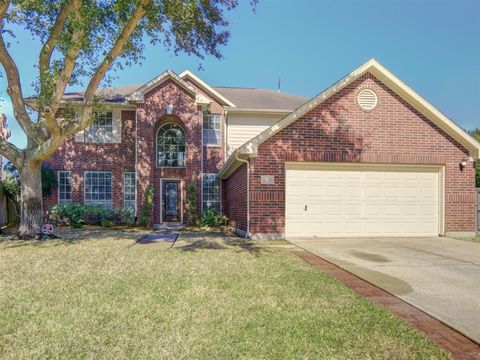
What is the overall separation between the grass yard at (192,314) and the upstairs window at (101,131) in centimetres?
1105

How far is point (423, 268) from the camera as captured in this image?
21.0 feet

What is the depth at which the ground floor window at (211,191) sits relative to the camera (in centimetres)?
1689

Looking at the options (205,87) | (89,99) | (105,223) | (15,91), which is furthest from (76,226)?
(205,87)

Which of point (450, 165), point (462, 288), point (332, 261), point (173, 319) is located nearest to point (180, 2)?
point (332, 261)

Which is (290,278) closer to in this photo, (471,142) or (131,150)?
(471,142)

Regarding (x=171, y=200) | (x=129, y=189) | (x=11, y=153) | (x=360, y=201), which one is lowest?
(x=171, y=200)

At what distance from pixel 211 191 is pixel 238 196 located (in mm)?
4349

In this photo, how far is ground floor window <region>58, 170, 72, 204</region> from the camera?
16.6 meters

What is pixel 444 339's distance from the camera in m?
3.32

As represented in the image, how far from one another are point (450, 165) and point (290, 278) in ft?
28.9

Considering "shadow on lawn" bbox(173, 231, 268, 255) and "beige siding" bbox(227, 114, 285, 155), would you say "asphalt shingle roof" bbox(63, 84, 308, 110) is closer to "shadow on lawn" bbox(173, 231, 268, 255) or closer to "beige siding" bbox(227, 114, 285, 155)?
"beige siding" bbox(227, 114, 285, 155)

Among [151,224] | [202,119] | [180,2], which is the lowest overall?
[151,224]

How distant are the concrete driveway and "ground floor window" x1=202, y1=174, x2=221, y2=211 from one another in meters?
7.34

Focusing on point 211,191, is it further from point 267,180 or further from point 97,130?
point 267,180
